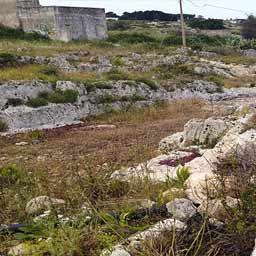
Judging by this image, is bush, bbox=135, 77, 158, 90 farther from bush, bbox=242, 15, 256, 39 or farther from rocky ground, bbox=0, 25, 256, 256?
bush, bbox=242, 15, 256, 39

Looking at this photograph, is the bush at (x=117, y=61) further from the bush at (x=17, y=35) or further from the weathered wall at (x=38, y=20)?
the weathered wall at (x=38, y=20)

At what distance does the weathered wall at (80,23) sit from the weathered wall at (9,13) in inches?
136

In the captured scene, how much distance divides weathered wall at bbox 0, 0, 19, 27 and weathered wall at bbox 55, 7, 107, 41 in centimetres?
346

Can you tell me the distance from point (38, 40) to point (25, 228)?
89.3 feet

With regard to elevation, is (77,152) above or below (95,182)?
below

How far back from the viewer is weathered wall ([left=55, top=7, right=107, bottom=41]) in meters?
31.5

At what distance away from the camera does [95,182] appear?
14.5 feet

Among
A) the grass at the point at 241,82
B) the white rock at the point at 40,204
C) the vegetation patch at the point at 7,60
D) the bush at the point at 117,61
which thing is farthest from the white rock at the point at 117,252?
the bush at the point at 117,61

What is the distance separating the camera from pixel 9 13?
3203 cm

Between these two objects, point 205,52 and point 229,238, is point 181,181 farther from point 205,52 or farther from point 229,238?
point 205,52

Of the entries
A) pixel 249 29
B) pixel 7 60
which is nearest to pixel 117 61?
pixel 7 60

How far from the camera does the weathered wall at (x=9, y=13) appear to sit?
105 ft

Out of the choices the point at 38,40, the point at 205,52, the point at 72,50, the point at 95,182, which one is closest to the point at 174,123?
the point at 95,182

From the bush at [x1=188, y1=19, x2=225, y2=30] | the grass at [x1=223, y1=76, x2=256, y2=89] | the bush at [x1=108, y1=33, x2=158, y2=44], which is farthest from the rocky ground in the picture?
the bush at [x1=188, y1=19, x2=225, y2=30]
